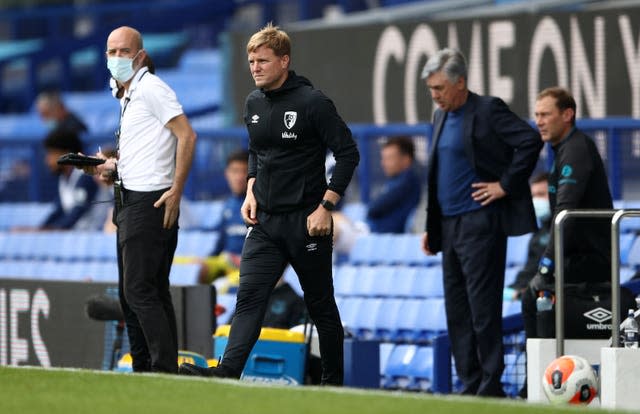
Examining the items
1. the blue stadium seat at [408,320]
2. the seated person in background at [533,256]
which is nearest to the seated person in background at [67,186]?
the blue stadium seat at [408,320]

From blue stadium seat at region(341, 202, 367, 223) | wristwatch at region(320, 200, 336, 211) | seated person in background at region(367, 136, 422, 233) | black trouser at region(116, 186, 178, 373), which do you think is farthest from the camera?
blue stadium seat at region(341, 202, 367, 223)

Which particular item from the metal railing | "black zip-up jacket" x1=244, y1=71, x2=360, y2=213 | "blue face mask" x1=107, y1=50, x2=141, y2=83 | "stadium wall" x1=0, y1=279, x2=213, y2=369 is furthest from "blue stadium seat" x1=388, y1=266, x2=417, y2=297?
"black zip-up jacket" x1=244, y1=71, x2=360, y2=213

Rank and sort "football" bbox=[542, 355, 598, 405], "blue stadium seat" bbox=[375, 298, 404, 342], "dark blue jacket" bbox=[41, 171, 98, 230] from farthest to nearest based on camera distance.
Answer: "dark blue jacket" bbox=[41, 171, 98, 230] < "blue stadium seat" bbox=[375, 298, 404, 342] < "football" bbox=[542, 355, 598, 405]

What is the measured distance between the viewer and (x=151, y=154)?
7996mm

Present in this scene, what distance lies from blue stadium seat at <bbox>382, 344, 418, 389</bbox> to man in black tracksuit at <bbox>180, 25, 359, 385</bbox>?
2.63 metres

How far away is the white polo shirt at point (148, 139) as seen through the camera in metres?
7.98

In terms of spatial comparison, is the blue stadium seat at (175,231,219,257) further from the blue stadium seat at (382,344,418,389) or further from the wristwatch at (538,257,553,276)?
the wristwatch at (538,257,553,276)

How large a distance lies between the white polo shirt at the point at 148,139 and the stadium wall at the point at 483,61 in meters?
3.74

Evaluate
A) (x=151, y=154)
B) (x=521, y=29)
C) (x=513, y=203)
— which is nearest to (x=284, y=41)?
(x=151, y=154)

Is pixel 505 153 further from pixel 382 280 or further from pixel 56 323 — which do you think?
pixel 56 323

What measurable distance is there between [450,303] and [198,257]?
4678mm

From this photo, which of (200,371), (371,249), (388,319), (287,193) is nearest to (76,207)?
(371,249)

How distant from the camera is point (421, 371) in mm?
10047

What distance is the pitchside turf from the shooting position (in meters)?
5.84
